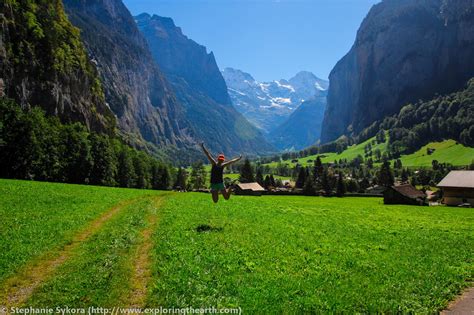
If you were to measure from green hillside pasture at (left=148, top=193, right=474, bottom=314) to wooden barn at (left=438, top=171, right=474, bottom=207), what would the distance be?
82.6 metres

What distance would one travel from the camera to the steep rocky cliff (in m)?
114

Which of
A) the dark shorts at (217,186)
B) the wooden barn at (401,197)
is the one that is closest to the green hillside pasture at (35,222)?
the dark shorts at (217,186)

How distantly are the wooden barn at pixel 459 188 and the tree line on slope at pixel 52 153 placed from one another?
88295 millimetres

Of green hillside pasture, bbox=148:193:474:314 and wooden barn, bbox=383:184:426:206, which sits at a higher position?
wooden barn, bbox=383:184:426:206

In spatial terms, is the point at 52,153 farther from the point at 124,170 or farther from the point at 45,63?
the point at 45,63

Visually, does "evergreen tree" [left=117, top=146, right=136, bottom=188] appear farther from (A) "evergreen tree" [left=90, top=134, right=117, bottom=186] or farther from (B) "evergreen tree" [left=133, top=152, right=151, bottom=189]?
(A) "evergreen tree" [left=90, top=134, right=117, bottom=186]

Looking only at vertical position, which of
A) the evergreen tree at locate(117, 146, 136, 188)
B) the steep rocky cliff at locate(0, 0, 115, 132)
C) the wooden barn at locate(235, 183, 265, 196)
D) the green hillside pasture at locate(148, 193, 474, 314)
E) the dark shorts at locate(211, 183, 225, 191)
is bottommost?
the green hillside pasture at locate(148, 193, 474, 314)

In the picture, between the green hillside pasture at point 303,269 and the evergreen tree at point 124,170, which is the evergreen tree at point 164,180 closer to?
the evergreen tree at point 124,170

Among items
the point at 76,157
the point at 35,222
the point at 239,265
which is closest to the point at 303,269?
the point at 239,265

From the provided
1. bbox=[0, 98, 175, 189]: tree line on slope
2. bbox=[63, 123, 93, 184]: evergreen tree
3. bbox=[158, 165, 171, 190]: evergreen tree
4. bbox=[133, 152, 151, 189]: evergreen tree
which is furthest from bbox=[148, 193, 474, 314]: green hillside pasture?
bbox=[158, 165, 171, 190]: evergreen tree

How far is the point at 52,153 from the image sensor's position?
279 feet

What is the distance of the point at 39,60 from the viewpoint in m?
128

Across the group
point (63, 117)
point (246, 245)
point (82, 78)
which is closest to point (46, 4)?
point (82, 78)

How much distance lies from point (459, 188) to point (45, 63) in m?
131
